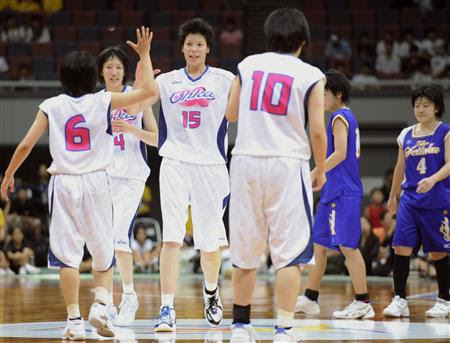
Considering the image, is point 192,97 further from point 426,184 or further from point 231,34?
point 231,34

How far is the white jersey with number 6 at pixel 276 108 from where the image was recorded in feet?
18.3

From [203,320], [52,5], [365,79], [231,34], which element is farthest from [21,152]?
[52,5]

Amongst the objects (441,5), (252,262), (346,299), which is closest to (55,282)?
(346,299)

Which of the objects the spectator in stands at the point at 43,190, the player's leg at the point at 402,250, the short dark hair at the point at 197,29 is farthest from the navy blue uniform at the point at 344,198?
the spectator in stands at the point at 43,190

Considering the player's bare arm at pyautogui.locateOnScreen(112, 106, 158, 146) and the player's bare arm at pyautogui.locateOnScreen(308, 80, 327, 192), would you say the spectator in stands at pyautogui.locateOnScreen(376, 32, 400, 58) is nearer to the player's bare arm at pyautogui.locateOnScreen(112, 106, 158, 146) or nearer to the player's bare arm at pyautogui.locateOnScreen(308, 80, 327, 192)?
the player's bare arm at pyautogui.locateOnScreen(112, 106, 158, 146)

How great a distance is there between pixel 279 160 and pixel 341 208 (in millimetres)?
2931

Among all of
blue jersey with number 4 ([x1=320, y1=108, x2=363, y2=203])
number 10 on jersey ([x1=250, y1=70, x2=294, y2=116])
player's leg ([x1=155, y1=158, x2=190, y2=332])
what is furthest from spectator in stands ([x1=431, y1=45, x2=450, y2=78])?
number 10 on jersey ([x1=250, y1=70, x2=294, y2=116])

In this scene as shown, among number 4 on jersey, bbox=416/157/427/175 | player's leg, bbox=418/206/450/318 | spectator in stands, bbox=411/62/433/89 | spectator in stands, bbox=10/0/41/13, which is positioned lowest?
player's leg, bbox=418/206/450/318

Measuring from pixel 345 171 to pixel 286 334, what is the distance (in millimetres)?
3119

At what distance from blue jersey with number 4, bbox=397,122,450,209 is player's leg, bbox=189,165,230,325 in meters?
1.84

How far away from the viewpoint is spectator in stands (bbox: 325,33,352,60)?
64.3 ft

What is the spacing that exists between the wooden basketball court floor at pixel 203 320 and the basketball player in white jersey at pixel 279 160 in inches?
39.5

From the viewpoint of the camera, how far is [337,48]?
19781 mm

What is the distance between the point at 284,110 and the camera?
5590 mm
